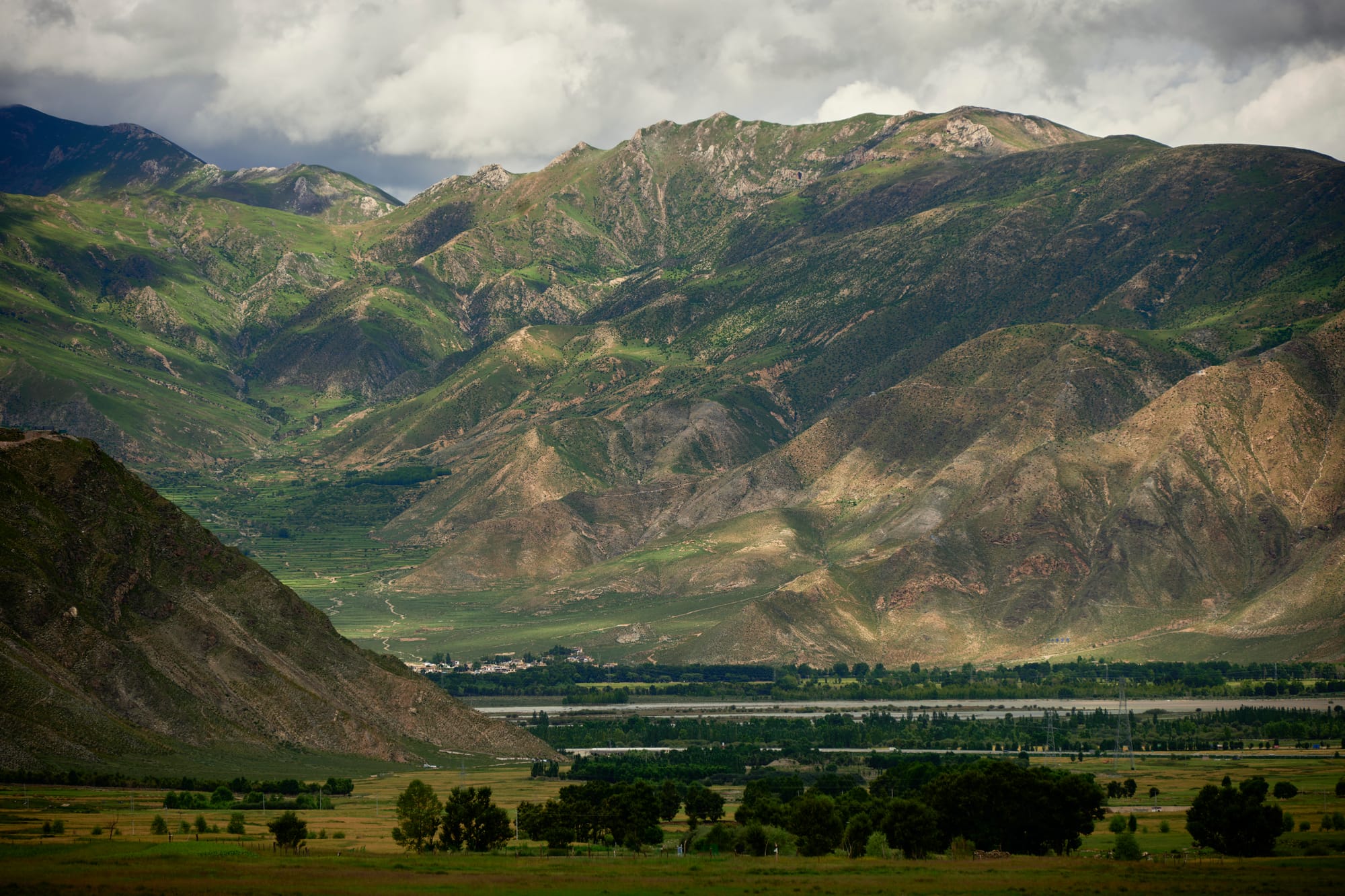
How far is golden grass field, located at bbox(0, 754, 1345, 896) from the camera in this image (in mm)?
106312

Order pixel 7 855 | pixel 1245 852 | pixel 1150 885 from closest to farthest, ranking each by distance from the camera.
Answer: pixel 1150 885 → pixel 7 855 → pixel 1245 852

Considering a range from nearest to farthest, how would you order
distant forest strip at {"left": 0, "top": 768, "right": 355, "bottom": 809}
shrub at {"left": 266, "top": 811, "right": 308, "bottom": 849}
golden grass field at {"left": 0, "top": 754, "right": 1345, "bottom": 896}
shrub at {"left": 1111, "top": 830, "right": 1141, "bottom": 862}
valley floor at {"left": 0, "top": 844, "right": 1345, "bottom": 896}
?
valley floor at {"left": 0, "top": 844, "right": 1345, "bottom": 896}, golden grass field at {"left": 0, "top": 754, "right": 1345, "bottom": 896}, shrub at {"left": 1111, "top": 830, "right": 1141, "bottom": 862}, shrub at {"left": 266, "top": 811, "right": 308, "bottom": 849}, distant forest strip at {"left": 0, "top": 768, "right": 355, "bottom": 809}

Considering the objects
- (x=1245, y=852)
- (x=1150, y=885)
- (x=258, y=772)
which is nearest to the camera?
(x=1150, y=885)

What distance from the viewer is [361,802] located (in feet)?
589

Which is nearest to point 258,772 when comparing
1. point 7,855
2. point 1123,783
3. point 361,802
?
Answer: point 361,802

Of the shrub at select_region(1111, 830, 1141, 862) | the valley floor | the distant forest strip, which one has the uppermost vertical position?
the distant forest strip

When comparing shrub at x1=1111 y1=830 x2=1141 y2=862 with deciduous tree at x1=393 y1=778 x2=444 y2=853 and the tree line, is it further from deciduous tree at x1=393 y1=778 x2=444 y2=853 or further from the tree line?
the tree line

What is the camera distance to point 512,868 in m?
120

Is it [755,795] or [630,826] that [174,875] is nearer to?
[630,826]

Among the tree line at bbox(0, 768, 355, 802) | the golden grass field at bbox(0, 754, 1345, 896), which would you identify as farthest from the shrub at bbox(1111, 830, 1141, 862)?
the tree line at bbox(0, 768, 355, 802)

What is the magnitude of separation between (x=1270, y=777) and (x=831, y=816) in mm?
79818

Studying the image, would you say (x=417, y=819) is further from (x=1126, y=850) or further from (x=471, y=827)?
(x=1126, y=850)

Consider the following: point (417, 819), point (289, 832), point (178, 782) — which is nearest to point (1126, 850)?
point (417, 819)

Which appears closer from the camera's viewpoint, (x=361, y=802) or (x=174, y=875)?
(x=174, y=875)
